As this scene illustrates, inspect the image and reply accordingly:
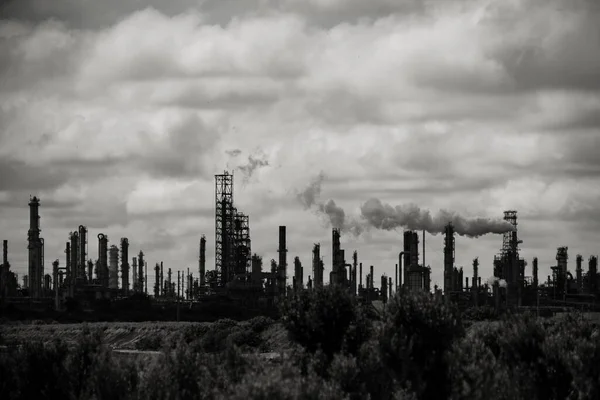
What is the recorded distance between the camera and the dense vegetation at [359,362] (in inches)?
1783

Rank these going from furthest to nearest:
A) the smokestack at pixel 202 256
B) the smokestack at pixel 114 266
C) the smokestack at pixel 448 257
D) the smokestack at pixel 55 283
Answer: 1. the smokestack at pixel 114 266
2. the smokestack at pixel 202 256
3. the smokestack at pixel 55 283
4. the smokestack at pixel 448 257

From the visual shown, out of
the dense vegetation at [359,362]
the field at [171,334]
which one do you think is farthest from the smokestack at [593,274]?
the dense vegetation at [359,362]

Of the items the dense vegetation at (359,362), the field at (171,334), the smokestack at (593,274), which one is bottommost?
the field at (171,334)

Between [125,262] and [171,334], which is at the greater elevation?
[125,262]

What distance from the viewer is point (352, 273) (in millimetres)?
173875

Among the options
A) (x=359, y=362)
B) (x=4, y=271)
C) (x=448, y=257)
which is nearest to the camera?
(x=359, y=362)

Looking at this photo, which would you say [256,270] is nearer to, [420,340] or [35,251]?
[35,251]

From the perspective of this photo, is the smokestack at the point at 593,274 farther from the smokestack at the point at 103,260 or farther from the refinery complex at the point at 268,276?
the smokestack at the point at 103,260

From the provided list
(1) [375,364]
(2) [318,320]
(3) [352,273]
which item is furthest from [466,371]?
(3) [352,273]

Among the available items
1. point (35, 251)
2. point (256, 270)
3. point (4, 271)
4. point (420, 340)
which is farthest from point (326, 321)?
point (4, 271)

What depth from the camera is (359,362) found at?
48.8 meters

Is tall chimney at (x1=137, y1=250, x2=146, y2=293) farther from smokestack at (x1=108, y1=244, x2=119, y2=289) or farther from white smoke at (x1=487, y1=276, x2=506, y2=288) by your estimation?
white smoke at (x1=487, y1=276, x2=506, y2=288)

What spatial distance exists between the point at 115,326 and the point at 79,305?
37019mm

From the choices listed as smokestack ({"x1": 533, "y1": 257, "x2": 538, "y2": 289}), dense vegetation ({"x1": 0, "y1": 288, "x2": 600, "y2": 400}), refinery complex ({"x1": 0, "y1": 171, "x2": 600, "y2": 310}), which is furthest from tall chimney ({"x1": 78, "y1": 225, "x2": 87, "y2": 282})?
dense vegetation ({"x1": 0, "y1": 288, "x2": 600, "y2": 400})
